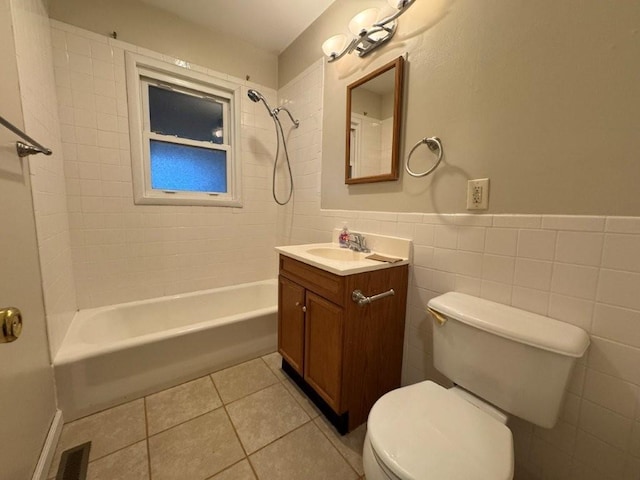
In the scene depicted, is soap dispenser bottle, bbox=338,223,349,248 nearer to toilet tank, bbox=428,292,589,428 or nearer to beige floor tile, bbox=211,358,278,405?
toilet tank, bbox=428,292,589,428

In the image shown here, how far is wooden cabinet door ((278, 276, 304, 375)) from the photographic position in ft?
4.80

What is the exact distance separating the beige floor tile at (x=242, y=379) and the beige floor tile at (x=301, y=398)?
9 cm

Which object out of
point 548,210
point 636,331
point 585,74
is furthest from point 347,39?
point 636,331

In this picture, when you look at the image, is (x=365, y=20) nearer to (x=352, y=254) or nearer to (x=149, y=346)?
(x=352, y=254)

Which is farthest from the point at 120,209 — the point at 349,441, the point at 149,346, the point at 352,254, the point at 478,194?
the point at 478,194

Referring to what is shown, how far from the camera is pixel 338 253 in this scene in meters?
1.64

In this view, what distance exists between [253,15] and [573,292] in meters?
2.45

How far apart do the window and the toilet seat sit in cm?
199

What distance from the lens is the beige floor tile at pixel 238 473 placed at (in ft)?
3.48

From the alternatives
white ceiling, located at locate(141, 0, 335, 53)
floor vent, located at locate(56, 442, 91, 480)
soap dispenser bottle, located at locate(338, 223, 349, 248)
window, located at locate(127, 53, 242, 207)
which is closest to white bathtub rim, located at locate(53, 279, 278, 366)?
floor vent, located at locate(56, 442, 91, 480)

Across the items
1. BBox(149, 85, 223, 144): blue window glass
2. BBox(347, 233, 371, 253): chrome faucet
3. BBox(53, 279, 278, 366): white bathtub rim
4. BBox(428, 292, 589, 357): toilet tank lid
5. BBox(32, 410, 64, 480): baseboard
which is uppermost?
BBox(149, 85, 223, 144): blue window glass

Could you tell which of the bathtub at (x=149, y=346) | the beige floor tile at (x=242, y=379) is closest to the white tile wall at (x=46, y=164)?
the bathtub at (x=149, y=346)

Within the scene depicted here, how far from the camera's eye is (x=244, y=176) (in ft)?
7.64

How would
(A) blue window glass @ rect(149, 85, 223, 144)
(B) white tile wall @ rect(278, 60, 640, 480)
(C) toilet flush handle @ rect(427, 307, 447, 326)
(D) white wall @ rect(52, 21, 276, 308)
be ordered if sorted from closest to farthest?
(B) white tile wall @ rect(278, 60, 640, 480)
(C) toilet flush handle @ rect(427, 307, 447, 326)
(D) white wall @ rect(52, 21, 276, 308)
(A) blue window glass @ rect(149, 85, 223, 144)
